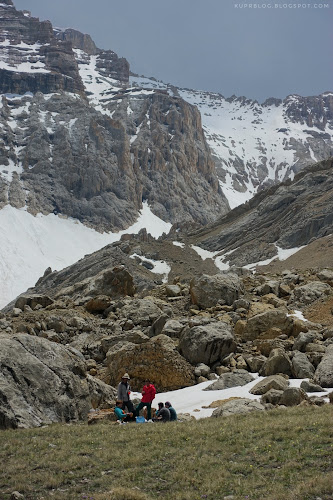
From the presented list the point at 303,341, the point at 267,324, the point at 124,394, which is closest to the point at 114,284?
the point at 267,324

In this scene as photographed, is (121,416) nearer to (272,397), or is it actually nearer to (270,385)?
(272,397)

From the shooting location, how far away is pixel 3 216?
198 m

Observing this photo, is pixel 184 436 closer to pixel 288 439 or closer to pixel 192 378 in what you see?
pixel 288 439

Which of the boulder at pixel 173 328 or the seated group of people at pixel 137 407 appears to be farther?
the boulder at pixel 173 328

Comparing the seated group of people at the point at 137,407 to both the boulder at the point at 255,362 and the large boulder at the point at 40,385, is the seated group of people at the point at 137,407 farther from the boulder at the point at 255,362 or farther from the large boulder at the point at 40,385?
the boulder at the point at 255,362

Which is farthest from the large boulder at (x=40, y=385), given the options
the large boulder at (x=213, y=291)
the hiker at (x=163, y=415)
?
the large boulder at (x=213, y=291)

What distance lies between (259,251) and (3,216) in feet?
405

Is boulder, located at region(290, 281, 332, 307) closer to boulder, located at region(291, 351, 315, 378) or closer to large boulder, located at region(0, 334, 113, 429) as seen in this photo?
boulder, located at region(291, 351, 315, 378)

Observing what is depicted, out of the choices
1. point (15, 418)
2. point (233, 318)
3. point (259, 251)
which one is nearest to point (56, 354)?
point (15, 418)

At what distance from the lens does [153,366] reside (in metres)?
23.2

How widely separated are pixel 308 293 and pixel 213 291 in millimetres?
6248

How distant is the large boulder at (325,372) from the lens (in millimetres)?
18825

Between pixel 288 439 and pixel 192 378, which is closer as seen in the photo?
pixel 288 439

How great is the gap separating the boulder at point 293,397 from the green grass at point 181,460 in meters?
1.37
